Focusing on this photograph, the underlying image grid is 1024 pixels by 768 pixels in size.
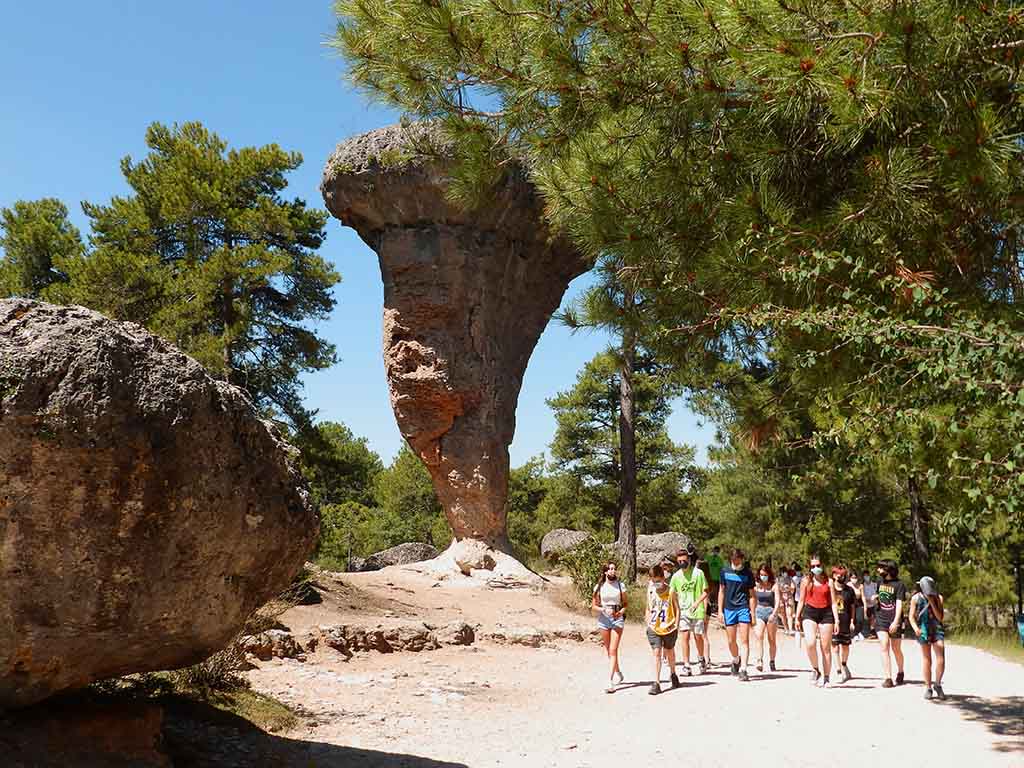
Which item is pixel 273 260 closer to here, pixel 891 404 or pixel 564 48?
pixel 564 48

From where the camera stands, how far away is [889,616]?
8844 millimetres

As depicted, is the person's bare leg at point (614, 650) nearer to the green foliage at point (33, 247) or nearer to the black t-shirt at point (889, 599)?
the black t-shirt at point (889, 599)

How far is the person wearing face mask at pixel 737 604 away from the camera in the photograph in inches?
388

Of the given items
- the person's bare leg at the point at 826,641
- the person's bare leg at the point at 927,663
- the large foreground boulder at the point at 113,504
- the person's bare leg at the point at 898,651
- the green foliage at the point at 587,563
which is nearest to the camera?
the large foreground boulder at the point at 113,504

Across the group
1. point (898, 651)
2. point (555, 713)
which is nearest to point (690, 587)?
point (898, 651)

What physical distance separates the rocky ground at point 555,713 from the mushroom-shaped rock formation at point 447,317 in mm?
8212

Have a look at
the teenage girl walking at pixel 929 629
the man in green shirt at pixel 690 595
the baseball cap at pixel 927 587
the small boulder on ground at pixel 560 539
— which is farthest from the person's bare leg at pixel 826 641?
the small boulder on ground at pixel 560 539

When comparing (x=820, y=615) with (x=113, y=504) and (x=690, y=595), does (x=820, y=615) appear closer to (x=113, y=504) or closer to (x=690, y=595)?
(x=690, y=595)

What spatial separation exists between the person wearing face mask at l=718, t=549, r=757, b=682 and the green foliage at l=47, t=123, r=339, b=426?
10728 mm

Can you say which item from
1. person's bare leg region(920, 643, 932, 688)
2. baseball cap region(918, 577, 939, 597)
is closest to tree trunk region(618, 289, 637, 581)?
baseball cap region(918, 577, 939, 597)

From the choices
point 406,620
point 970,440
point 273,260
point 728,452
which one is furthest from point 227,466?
point 728,452

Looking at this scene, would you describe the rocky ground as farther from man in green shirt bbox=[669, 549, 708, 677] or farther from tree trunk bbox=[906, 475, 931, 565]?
tree trunk bbox=[906, 475, 931, 565]

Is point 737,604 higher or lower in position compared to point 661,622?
higher

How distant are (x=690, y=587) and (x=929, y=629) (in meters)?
2.57
